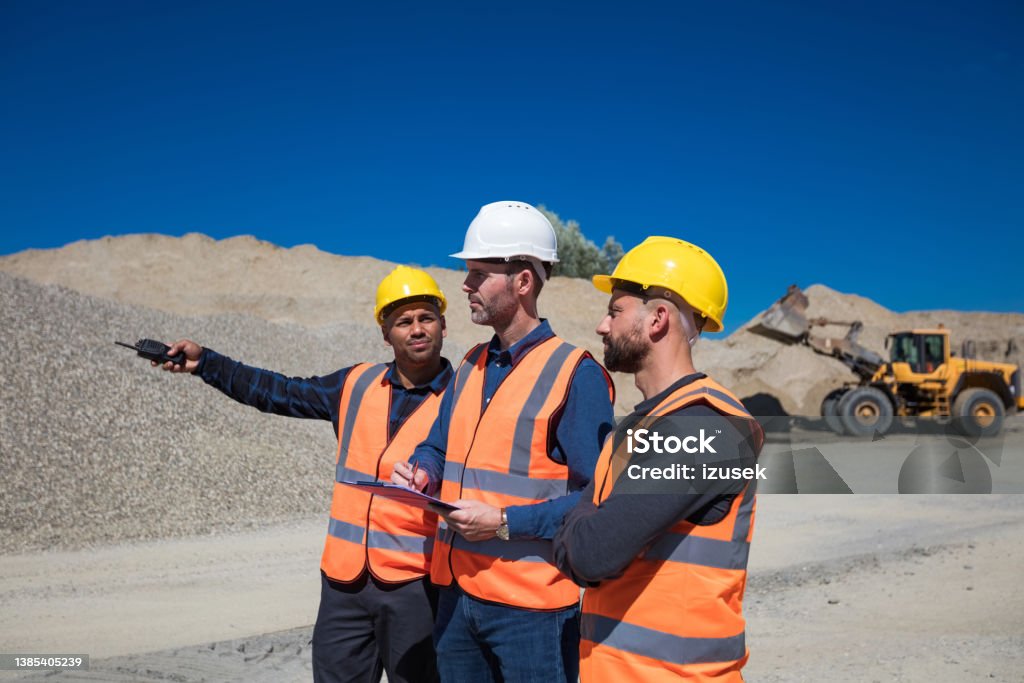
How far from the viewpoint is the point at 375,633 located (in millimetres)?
2906

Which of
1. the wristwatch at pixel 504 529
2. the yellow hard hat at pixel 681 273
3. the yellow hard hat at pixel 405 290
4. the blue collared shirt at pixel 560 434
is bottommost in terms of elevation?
the wristwatch at pixel 504 529

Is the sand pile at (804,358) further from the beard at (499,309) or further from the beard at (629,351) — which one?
the beard at (629,351)

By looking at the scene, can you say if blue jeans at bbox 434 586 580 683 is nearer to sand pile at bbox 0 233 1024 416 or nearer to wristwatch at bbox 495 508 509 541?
wristwatch at bbox 495 508 509 541

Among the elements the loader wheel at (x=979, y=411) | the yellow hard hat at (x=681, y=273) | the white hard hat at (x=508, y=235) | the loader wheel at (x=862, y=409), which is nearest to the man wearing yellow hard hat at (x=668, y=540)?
the yellow hard hat at (x=681, y=273)

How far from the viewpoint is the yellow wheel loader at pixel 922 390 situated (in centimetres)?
1753

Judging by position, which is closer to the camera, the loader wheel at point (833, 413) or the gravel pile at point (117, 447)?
the gravel pile at point (117, 447)

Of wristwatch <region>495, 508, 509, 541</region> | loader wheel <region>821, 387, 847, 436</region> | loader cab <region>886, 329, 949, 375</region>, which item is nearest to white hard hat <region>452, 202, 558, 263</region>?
wristwatch <region>495, 508, 509, 541</region>

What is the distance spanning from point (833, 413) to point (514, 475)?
17.1m

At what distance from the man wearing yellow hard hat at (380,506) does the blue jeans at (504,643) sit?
0.40m

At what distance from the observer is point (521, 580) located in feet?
7.71

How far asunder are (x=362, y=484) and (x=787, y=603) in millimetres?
5433

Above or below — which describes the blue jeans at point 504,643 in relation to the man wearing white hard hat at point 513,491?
below

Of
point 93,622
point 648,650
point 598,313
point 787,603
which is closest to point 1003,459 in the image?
point 787,603

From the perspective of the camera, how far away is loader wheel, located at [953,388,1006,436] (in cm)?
1700
